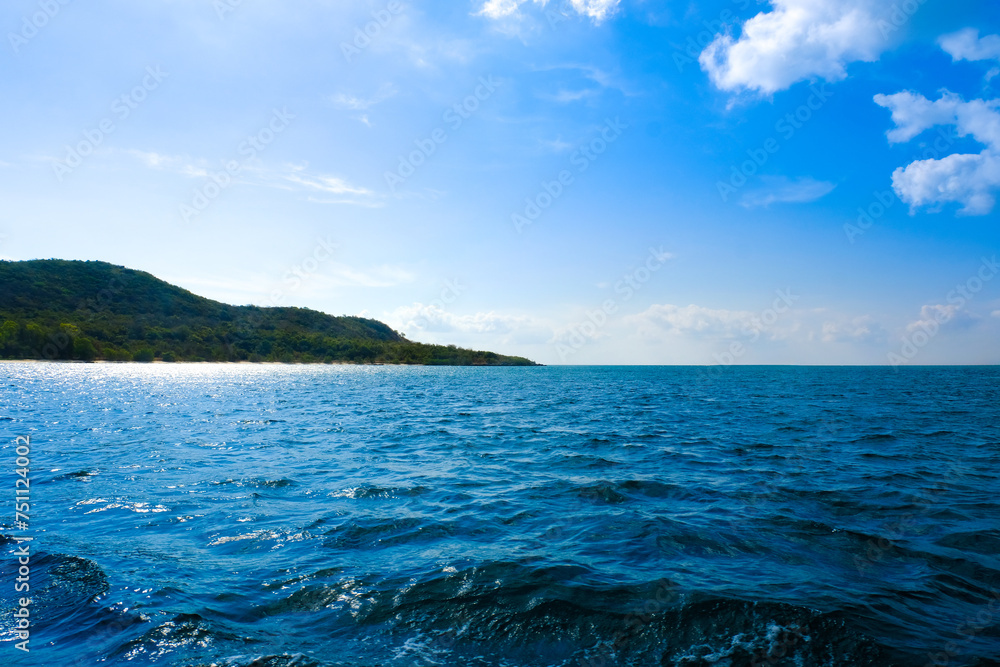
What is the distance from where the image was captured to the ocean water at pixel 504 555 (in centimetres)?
763

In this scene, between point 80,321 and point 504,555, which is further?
point 80,321

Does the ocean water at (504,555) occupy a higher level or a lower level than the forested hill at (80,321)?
lower

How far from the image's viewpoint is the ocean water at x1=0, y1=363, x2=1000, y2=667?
7629 millimetres

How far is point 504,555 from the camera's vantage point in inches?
442

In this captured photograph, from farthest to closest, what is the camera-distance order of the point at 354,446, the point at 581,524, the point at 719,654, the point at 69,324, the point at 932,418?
the point at 69,324
the point at 932,418
the point at 354,446
the point at 581,524
the point at 719,654

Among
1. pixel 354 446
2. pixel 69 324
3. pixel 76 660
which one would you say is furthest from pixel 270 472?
pixel 69 324

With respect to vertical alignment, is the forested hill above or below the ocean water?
above

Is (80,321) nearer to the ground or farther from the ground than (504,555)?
farther from the ground

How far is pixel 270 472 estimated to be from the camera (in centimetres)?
1959

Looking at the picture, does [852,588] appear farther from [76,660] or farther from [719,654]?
[76,660]

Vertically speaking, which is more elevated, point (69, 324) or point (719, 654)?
point (69, 324)

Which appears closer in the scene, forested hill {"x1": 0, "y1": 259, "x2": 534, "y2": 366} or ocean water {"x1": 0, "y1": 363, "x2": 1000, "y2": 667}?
ocean water {"x1": 0, "y1": 363, "x2": 1000, "y2": 667}

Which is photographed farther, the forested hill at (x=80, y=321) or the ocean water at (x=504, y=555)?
the forested hill at (x=80, y=321)

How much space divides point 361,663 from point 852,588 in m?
9.77
